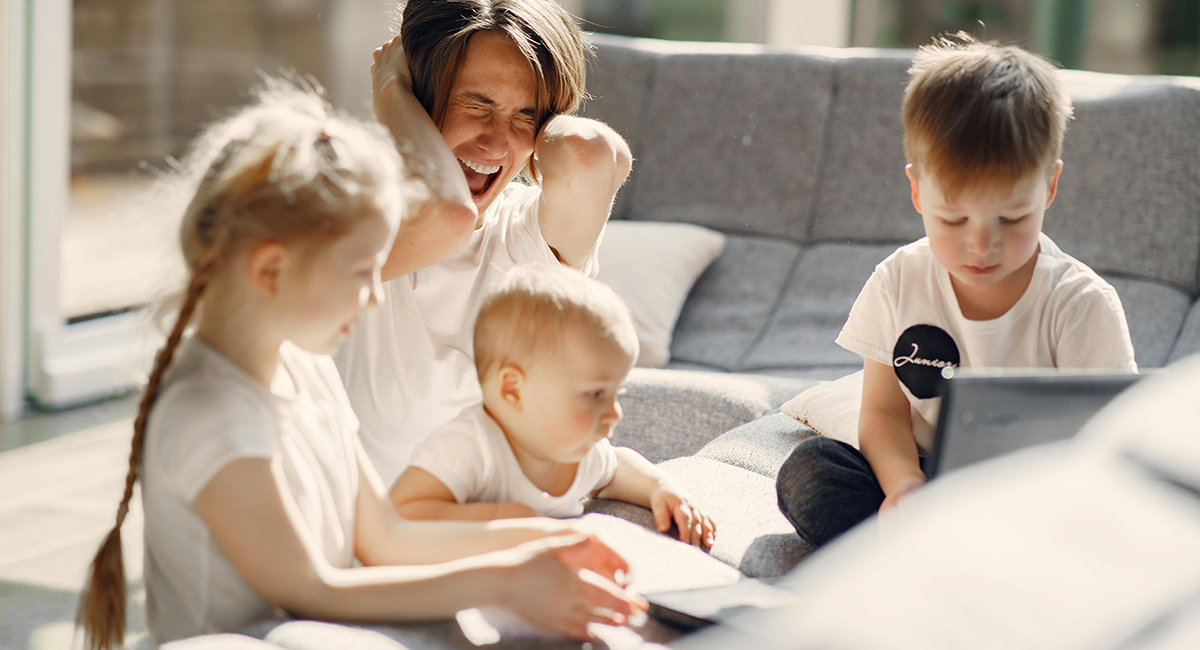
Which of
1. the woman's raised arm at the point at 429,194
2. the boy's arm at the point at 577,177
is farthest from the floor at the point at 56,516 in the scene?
the boy's arm at the point at 577,177

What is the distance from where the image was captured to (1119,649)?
53 centimetres

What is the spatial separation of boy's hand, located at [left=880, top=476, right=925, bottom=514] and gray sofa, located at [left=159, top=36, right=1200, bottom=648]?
1.23 feet

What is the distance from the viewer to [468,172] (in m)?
1.39

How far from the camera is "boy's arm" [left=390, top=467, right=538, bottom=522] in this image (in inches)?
37.9

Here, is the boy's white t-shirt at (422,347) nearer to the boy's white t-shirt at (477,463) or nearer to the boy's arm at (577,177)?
the boy's arm at (577,177)

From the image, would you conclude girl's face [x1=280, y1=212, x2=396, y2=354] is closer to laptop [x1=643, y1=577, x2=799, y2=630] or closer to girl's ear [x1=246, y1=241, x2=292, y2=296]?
girl's ear [x1=246, y1=241, x2=292, y2=296]

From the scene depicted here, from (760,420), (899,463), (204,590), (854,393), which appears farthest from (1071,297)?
(204,590)

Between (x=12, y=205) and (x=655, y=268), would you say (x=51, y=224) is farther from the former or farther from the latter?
(x=655, y=268)

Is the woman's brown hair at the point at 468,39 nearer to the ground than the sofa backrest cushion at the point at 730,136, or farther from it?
farther from it

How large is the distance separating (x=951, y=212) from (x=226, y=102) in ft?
11.3

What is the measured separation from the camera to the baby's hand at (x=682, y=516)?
1131 mm

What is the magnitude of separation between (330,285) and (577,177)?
0.55m

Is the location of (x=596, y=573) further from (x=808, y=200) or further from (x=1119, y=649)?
(x=808, y=200)

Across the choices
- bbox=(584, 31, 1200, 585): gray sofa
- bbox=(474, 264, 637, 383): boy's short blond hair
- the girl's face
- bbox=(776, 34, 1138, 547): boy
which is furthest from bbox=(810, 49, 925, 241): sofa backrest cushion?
the girl's face
